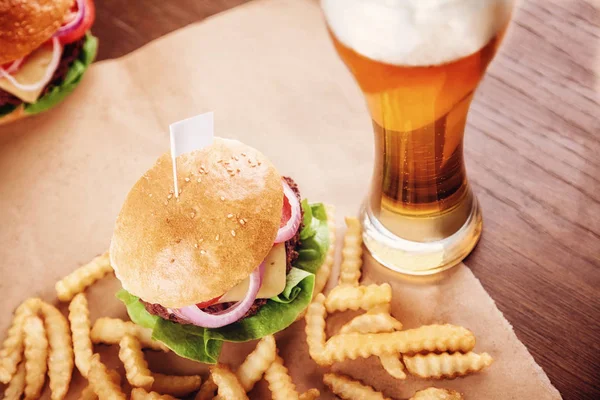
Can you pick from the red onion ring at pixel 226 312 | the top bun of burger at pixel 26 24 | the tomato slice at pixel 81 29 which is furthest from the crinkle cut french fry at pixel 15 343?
the tomato slice at pixel 81 29

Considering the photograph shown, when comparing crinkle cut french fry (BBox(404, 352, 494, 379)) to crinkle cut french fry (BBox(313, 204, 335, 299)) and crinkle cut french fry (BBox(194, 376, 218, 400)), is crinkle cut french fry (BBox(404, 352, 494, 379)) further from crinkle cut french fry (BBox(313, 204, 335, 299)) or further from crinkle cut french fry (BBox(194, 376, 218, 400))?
crinkle cut french fry (BBox(194, 376, 218, 400))

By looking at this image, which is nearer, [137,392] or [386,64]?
[386,64]

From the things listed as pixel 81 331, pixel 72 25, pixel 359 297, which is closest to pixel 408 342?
pixel 359 297

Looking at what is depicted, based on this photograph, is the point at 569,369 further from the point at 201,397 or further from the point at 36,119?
the point at 36,119

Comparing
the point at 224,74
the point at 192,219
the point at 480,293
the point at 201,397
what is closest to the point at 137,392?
the point at 201,397

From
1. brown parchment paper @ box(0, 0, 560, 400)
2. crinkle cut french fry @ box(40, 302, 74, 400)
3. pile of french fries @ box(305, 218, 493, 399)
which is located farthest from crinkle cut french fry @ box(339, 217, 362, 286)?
crinkle cut french fry @ box(40, 302, 74, 400)

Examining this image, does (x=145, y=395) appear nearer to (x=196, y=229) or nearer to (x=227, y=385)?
(x=227, y=385)
